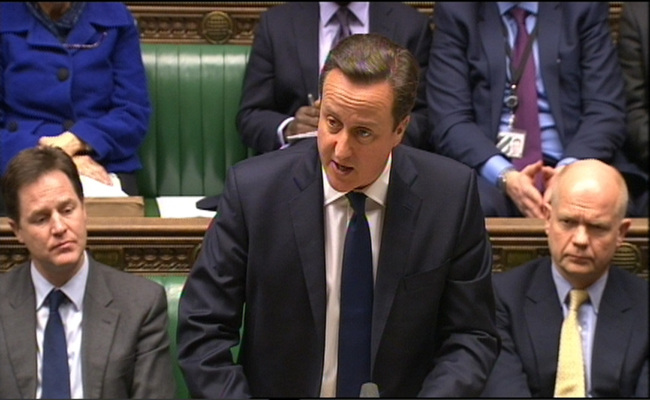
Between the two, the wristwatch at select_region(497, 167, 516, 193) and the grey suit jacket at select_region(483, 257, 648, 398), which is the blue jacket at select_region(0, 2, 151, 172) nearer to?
the wristwatch at select_region(497, 167, 516, 193)

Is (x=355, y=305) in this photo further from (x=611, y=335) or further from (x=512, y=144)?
(x=512, y=144)

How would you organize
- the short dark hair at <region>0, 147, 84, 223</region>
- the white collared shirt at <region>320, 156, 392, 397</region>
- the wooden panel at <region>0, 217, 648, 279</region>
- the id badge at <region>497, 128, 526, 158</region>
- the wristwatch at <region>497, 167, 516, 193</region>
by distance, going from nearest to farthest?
the white collared shirt at <region>320, 156, 392, 397</region>
the short dark hair at <region>0, 147, 84, 223</region>
the wooden panel at <region>0, 217, 648, 279</region>
the wristwatch at <region>497, 167, 516, 193</region>
the id badge at <region>497, 128, 526, 158</region>

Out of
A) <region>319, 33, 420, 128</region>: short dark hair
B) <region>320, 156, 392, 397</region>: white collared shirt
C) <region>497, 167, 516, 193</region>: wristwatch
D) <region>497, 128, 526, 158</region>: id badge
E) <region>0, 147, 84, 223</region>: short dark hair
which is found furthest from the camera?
<region>497, 128, 526, 158</region>: id badge

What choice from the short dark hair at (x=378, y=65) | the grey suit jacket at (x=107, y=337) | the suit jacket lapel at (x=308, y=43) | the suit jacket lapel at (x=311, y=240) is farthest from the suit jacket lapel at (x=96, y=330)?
the suit jacket lapel at (x=308, y=43)

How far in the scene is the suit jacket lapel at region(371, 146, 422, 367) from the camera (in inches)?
57.1

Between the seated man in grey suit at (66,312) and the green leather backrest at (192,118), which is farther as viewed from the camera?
the green leather backrest at (192,118)

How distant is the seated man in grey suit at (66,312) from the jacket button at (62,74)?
Result: 789mm

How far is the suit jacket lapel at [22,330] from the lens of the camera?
1495 millimetres

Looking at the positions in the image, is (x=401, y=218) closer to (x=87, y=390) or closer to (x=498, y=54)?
(x=87, y=390)

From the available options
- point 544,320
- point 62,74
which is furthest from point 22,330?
point 62,74

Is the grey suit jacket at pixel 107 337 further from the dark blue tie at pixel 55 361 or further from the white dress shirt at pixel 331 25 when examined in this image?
the white dress shirt at pixel 331 25

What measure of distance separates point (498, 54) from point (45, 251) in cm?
119

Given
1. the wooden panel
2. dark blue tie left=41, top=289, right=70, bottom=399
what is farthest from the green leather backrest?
dark blue tie left=41, top=289, right=70, bottom=399

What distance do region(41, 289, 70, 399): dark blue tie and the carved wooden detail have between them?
126 centimetres
